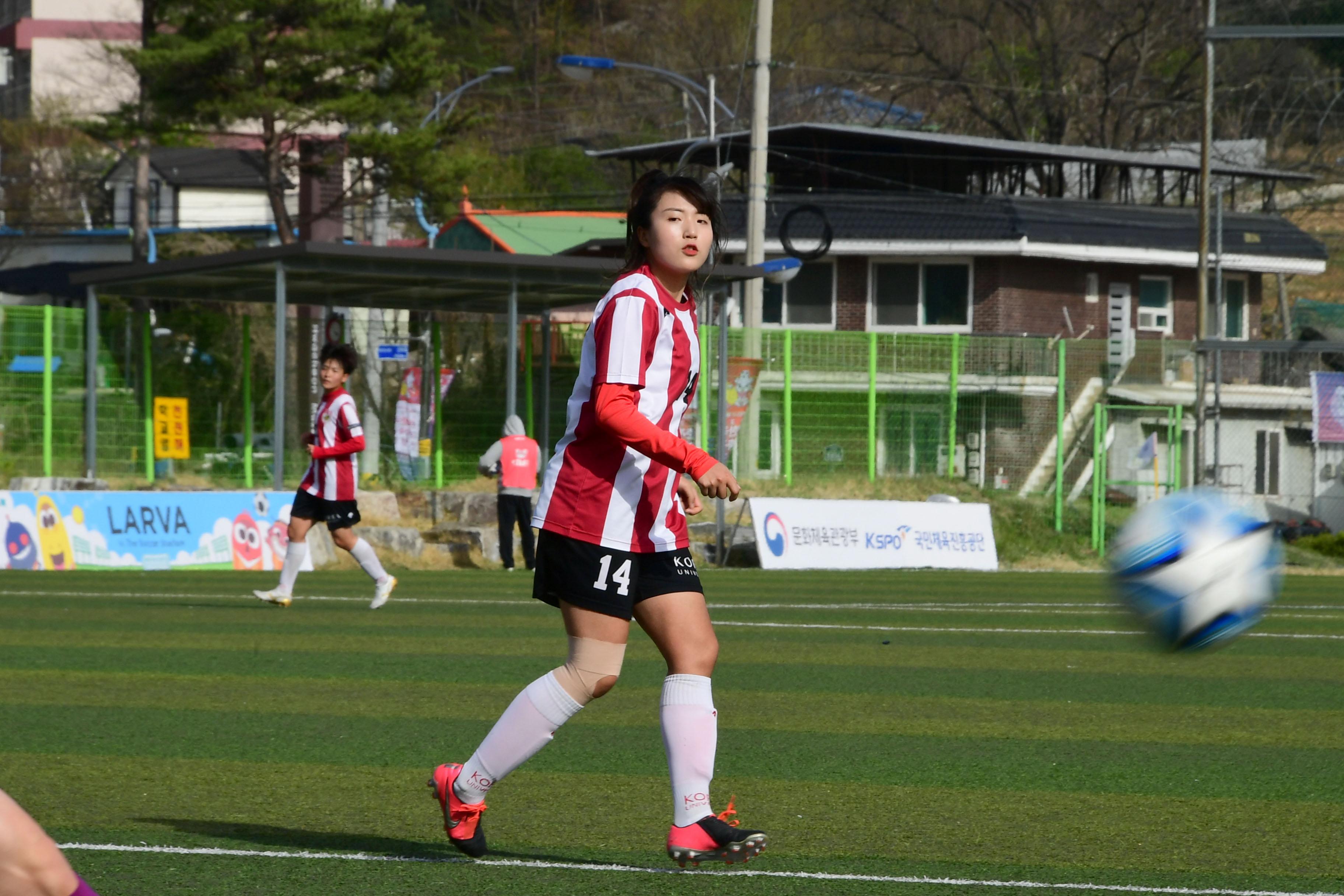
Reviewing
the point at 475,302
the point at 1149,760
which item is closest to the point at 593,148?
the point at 475,302

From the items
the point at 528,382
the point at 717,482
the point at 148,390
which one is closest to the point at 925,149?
the point at 528,382

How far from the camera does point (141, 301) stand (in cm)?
3494

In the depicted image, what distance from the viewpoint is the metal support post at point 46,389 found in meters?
23.9

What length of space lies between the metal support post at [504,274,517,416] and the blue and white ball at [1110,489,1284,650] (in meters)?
19.1

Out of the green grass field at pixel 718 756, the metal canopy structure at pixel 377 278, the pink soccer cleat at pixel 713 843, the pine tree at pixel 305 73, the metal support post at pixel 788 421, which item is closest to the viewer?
the pink soccer cleat at pixel 713 843

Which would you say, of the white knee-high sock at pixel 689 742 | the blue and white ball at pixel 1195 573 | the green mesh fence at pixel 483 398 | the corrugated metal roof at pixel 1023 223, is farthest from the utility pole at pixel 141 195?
the blue and white ball at pixel 1195 573

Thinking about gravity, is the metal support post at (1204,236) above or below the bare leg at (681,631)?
above

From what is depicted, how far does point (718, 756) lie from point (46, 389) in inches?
758

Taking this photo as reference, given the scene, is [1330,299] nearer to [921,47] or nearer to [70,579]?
[921,47]

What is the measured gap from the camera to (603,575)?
4719mm

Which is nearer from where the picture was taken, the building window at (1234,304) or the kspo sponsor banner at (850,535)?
the kspo sponsor banner at (850,535)

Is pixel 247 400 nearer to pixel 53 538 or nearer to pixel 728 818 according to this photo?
pixel 53 538

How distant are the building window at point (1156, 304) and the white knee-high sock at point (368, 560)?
107ft

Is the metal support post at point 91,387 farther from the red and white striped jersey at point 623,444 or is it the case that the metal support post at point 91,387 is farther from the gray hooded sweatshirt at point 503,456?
the red and white striped jersey at point 623,444
